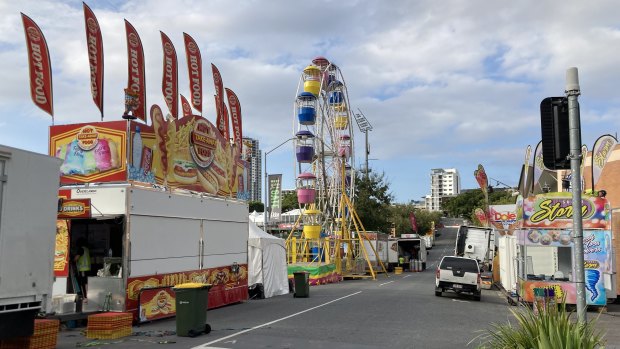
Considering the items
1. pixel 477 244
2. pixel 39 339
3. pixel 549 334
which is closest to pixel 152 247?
pixel 39 339

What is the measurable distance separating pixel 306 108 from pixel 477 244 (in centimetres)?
1593

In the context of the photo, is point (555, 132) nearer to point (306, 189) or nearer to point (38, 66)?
point (38, 66)

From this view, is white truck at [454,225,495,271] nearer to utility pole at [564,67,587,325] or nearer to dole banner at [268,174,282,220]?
dole banner at [268,174,282,220]

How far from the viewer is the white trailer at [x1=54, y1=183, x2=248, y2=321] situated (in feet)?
44.8

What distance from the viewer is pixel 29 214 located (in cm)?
853

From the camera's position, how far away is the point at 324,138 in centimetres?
4256

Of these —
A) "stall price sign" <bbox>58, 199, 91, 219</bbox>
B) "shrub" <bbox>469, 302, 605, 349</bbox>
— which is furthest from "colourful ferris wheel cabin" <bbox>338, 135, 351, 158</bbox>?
"shrub" <bbox>469, 302, 605, 349</bbox>

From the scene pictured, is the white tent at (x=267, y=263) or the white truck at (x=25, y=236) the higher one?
the white truck at (x=25, y=236)

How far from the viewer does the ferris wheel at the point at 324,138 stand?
3922 cm

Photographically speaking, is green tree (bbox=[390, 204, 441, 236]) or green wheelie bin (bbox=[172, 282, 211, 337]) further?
green tree (bbox=[390, 204, 441, 236])

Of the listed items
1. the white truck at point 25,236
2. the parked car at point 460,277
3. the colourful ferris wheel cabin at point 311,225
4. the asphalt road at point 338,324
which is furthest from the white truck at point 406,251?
the white truck at point 25,236

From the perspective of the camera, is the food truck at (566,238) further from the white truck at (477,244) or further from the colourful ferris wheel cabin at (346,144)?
the colourful ferris wheel cabin at (346,144)

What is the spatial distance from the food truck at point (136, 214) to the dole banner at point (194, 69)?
192 centimetres

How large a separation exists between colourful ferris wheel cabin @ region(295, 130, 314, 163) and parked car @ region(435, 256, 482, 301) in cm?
1864
